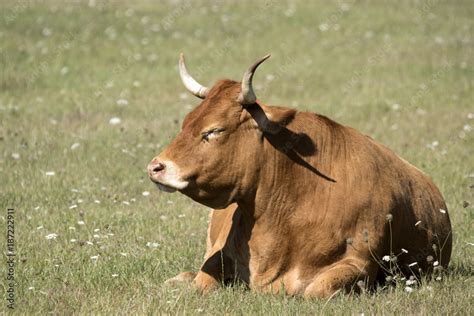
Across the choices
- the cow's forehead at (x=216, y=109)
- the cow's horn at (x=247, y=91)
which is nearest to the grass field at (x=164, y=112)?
the cow's forehead at (x=216, y=109)

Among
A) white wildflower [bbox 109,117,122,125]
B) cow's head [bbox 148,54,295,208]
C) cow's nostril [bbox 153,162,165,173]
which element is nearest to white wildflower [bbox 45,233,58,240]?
cow's head [bbox 148,54,295,208]

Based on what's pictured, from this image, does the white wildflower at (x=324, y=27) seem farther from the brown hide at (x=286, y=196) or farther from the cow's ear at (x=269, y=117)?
the cow's ear at (x=269, y=117)

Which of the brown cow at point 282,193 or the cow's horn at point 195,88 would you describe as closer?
the brown cow at point 282,193

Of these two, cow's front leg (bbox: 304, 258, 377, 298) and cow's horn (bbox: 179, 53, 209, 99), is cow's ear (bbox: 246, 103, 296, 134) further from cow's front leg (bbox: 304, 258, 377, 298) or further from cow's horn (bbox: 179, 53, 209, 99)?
cow's front leg (bbox: 304, 258, 377, 298)

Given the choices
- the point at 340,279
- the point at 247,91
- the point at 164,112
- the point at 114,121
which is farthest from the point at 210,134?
the point at 164,112

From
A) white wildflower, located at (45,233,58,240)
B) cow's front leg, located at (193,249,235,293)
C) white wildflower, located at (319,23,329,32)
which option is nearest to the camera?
cow's front leg, located at (193,249,235,293)

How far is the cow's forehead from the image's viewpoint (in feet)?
24.7

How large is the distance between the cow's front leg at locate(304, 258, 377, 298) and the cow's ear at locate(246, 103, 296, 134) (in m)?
1.15

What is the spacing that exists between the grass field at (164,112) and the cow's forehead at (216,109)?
127cm

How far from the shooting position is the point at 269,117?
7.69 meters

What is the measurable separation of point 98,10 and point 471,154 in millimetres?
14310

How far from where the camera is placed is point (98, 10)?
25703 millimetres

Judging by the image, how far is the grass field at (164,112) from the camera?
7711mm

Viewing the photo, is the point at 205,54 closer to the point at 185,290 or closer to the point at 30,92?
the point at 30,92
